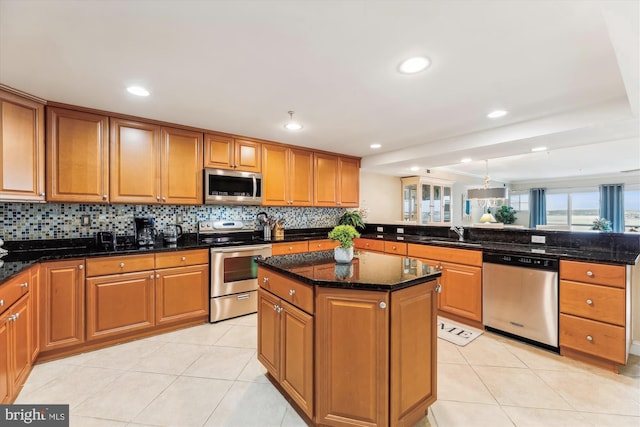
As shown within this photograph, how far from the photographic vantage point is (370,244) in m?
4.46

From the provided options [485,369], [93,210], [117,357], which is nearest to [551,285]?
[485,369]

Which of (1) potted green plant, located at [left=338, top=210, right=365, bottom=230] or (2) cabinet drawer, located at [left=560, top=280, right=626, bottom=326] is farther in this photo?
(1) potted green plant, located at [left=338, top=210, right=365, bottom=230]

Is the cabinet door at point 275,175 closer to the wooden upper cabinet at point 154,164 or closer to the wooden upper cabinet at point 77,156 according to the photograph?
the wooden upper cabinet at point 154,164

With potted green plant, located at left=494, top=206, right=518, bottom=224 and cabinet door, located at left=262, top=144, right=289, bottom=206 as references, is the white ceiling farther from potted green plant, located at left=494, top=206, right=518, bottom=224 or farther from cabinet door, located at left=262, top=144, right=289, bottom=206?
potted green plant, located at left=494, top=206, right=518, bottom=224

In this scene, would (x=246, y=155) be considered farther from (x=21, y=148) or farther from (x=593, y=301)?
(x=593, y=301)

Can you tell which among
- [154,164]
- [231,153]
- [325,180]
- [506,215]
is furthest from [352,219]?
[506,215]

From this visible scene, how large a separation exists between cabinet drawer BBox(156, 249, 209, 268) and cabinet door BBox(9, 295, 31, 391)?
97 cm

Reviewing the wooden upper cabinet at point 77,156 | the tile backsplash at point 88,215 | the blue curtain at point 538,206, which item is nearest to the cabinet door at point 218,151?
the tile backsplash at point 88,215

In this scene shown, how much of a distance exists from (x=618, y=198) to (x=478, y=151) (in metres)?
8.01

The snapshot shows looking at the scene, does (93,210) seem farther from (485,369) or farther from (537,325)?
(537,325)

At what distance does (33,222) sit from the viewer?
2.65 meters

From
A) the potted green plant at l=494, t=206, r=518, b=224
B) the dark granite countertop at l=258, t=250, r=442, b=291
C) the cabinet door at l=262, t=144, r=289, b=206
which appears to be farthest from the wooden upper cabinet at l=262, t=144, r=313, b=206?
the potted green plant at l=494, t=206, r=518, b=224

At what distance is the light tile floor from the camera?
1.71 metres

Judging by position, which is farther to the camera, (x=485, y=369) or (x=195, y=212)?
(x=195, y=212)
